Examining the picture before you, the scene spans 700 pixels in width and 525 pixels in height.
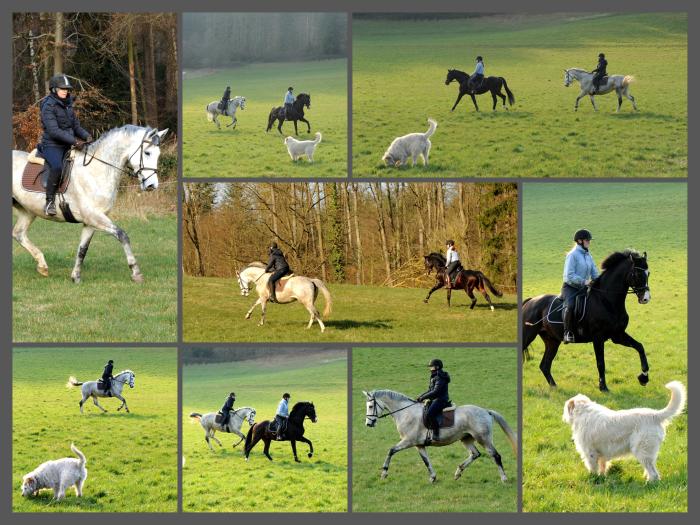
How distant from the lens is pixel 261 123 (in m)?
22.4

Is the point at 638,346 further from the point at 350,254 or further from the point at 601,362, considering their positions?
the point at 350,254

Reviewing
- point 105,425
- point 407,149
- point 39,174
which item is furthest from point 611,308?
point 39,174

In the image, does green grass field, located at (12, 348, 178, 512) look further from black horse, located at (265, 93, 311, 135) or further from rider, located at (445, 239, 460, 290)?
black horse, located at (265, 93, 311, 135)

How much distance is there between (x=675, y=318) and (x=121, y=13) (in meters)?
14.8

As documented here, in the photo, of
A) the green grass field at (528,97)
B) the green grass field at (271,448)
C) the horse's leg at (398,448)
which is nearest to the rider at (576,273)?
the horse's leg at (398,448)

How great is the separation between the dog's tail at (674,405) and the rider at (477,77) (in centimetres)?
801

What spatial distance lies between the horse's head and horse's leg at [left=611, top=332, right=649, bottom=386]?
7316mm

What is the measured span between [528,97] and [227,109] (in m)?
5.49

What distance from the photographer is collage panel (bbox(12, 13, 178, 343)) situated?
18766mm

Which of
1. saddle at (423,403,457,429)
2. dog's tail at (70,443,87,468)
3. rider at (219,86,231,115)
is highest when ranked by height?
rider at (219,86,231,115)

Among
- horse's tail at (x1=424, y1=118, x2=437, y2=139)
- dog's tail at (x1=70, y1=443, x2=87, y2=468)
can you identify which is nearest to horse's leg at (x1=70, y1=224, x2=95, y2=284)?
dog's tail at (x1=70, y1=443, x2=87, y2=468)

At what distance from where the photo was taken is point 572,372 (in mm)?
17938

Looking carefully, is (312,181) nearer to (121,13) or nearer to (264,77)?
(264,77)

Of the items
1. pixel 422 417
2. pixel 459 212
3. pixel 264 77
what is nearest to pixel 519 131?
pixel 459 212
